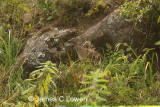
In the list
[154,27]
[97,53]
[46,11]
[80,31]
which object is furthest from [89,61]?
[46,11]

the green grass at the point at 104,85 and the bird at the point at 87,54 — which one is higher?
the bird at the point at 87,54

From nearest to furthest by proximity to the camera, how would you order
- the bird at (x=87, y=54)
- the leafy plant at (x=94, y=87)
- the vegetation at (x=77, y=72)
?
1. the leafy plant at (x=94, y=87)
2. the vegetation at (x=77, y=72)
3. the bird at (x=87, y=54)

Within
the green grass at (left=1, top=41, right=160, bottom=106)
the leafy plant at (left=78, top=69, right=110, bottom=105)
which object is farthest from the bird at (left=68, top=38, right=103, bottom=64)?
the leafy plant at (left=78, top=69, right=110, bottom=105)

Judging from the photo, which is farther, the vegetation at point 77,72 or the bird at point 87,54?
the bird at point 87,54

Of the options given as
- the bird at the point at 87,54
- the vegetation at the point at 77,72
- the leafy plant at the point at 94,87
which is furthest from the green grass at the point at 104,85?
the leafy plant at the point at 94,87

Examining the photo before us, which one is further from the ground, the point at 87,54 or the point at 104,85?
the point at 87,54

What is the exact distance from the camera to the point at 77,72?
3365mm

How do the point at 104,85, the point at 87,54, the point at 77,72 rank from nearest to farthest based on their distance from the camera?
1. the point at 104,85
2. the point at 77,72
3. the point at 87,54

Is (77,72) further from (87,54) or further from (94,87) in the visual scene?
(94,87)

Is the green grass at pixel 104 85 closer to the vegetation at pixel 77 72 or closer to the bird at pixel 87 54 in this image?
the vegetation at pixel 77 72

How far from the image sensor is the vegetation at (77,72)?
8.36 ft

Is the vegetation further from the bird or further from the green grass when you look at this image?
the bird

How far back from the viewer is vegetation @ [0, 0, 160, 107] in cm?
255

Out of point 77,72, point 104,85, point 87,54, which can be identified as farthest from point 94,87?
point 87,54
